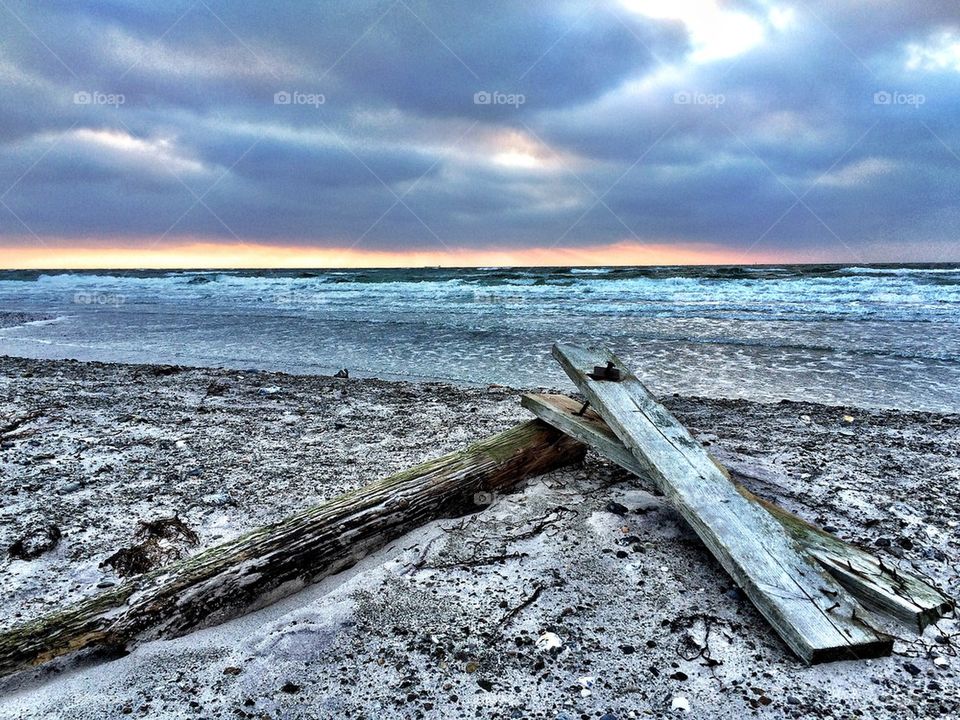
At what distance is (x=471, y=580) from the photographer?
2443 mm

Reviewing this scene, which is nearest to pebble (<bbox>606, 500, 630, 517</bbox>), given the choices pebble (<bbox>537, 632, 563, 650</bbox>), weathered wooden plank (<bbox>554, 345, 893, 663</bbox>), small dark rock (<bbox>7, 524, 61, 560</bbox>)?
weathered wooden plank (<bbox>554, 345, 893, 663</bbox>)

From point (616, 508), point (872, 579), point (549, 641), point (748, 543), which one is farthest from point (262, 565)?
point (872, 579)

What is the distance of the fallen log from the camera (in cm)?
194

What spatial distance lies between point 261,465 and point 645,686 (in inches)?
112

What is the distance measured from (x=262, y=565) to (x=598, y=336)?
1018 cm

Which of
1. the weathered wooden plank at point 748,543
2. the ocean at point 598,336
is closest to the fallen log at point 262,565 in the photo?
the weathered wooden plank at point 748,543

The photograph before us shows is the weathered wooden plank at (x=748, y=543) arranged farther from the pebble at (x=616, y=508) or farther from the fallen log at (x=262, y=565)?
the fallen log at (x=262, y=565)

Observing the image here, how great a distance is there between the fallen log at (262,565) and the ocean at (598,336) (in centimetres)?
406

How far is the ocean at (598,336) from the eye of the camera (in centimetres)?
735

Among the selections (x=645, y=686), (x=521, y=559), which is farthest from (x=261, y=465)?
(x=645, y=686)

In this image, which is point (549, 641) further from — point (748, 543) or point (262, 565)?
point (262, 565)

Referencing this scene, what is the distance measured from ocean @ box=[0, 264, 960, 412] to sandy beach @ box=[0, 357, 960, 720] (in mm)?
2805

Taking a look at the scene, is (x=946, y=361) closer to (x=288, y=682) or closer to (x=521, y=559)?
(x=521, y=559)

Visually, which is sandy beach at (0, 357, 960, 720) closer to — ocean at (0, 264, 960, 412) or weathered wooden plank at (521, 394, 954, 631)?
weathered wooden plank at (521, 394, 954, 631)
